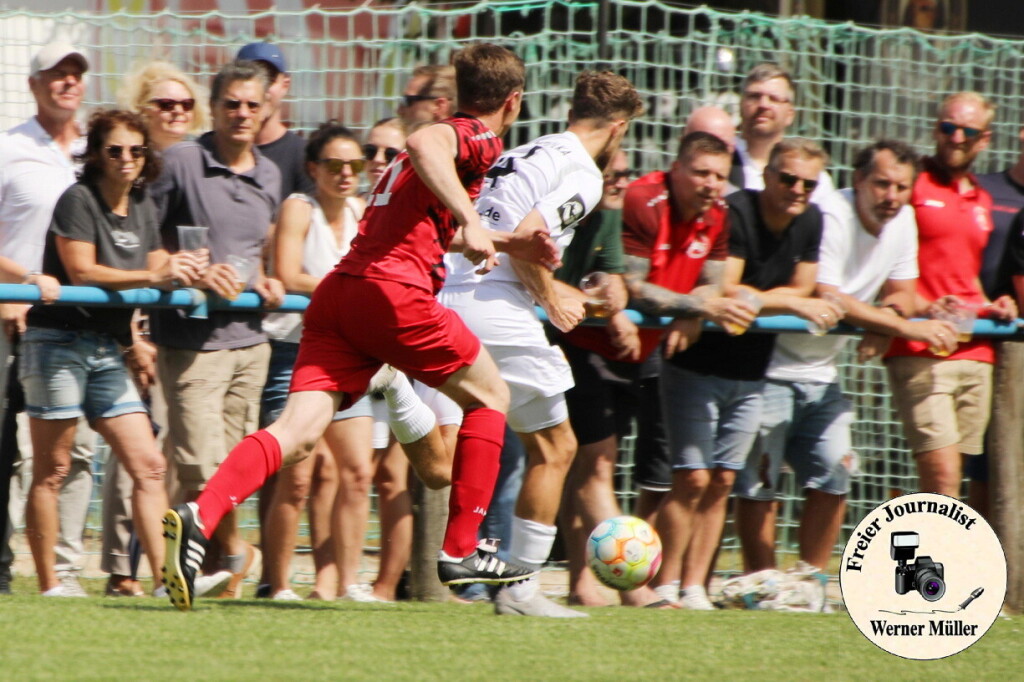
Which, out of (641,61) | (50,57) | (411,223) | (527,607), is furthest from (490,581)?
(641,61)

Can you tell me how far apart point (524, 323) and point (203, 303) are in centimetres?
137

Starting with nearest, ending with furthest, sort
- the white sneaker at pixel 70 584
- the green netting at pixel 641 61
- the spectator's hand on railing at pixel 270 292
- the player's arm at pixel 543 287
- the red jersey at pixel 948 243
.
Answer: the player's arm at pixel 543 287 → the spectator's hand on railing at pixel 270 292 → the white sneaker at pixel 70 584 → the red jersey at pixel 948 243 → the green netting at pixel 641 61

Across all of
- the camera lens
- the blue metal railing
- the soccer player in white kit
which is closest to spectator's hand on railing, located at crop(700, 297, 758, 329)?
the blue metal railing

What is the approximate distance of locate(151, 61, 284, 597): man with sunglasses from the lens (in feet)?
19.7

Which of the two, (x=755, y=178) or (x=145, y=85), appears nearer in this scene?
(x=145, y=85)

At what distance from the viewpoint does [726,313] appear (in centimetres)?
625

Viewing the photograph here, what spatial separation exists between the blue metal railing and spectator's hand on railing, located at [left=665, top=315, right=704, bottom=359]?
9cm

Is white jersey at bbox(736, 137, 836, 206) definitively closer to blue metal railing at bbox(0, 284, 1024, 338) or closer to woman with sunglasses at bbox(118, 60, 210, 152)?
blue metal railing at bbox(0, 284, 1024, 338)

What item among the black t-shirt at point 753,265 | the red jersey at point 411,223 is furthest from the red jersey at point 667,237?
the red jersey at point 411,223

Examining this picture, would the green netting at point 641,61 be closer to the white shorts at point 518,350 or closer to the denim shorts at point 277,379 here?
the denim shorts at point 277,379

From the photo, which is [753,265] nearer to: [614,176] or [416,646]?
[614,176]

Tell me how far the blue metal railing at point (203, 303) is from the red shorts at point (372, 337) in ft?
3.25

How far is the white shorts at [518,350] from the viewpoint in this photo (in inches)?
215

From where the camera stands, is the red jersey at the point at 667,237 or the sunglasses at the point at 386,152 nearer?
the red jersey at the point at 667,237
